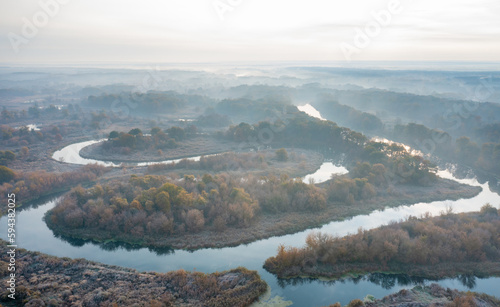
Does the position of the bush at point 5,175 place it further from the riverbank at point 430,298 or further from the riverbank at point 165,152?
the riverbank at point 430,298

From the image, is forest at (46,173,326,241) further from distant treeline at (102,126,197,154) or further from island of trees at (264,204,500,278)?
distant treeline at (102,126,197,154)

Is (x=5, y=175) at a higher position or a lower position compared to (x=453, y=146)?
lower

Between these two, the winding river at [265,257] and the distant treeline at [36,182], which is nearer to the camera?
the winding river at [265,257]

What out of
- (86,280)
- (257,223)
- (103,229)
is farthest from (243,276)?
(103,229)

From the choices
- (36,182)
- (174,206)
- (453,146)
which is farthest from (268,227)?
(453,146)

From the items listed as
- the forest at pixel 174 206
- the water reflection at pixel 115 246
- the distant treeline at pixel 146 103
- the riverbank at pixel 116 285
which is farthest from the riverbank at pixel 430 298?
the distant treeline at pixel 146 103

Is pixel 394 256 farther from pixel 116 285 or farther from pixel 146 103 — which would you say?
pixel 146 103

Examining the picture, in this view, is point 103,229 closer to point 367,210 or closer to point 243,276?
point 243,276

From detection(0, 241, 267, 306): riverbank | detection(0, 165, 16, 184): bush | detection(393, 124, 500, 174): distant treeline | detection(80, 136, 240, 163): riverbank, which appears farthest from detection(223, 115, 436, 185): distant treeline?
detection(0, 165, 16, 184): bush
